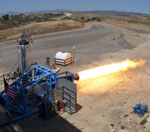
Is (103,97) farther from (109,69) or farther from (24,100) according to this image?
(109,69)

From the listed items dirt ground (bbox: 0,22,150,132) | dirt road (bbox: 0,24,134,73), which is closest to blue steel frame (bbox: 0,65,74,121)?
dirt ground (bbox: 0,22,150,132)

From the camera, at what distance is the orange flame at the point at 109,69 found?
23.4m

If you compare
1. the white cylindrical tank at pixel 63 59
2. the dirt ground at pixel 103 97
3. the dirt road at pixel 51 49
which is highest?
the white cylindrical tank at pixel 63 59

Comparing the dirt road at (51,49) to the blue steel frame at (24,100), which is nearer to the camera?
the blue steel frame at (24,100)

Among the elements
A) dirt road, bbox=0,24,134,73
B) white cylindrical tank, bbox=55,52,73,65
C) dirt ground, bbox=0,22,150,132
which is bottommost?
dirt ground, bbox=0,22,150,132

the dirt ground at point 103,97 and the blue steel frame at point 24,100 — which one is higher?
the blue steel frame at point 24,100

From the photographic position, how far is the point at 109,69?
83.8 feet

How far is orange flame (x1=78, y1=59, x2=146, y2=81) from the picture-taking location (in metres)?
23.4

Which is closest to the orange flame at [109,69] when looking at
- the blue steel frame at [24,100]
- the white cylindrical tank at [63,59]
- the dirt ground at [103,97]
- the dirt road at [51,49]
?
the dirt ground at [103,97]

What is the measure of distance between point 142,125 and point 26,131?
24.5 ft

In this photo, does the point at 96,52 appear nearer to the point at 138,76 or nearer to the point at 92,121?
the point at 138,76

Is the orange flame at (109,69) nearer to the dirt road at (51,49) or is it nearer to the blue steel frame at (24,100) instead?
the dirt road at (51,49)

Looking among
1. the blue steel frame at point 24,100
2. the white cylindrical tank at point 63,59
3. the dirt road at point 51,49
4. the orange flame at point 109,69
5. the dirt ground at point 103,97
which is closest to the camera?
the dirt ground at point 103,97

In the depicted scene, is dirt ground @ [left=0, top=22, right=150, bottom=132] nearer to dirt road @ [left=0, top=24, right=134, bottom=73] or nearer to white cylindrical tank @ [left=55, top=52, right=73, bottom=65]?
dirt road @ [left=0, top=24, right=134, bottom=73]
